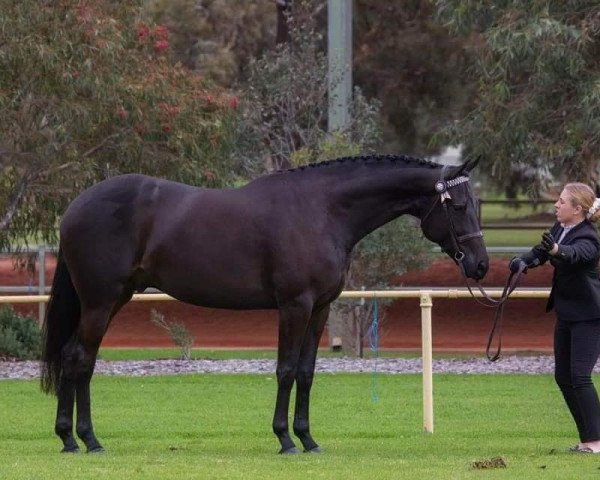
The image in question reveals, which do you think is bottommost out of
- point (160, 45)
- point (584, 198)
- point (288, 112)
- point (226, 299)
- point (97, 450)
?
point (97, 450)

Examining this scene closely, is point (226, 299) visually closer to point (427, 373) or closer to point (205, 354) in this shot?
point (427, 373)

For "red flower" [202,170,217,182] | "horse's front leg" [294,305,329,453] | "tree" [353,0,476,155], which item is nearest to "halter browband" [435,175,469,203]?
"horse's front leg" [294,305,329,453]

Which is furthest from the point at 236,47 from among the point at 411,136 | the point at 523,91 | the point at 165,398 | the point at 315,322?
the point at 315,322

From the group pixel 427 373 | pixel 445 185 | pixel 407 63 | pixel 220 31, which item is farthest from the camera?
pixel 220 31

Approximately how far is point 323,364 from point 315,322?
7624mm

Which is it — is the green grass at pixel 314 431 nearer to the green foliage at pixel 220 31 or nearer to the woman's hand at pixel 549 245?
the woman's hand at pixel 549 245

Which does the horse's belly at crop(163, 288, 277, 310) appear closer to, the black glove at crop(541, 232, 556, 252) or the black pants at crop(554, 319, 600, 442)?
the black glove at crop(541, 232, 556, 252)

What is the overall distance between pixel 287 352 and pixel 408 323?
16062 millimetres

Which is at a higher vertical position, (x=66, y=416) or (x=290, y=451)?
(x=66, y=416)

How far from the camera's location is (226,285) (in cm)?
931

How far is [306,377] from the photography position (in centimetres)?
949

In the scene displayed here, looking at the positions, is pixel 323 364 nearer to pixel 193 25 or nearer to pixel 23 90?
pixel 23 90

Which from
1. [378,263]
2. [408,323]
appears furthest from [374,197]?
[408,323]

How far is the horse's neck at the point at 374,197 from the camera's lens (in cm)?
937
